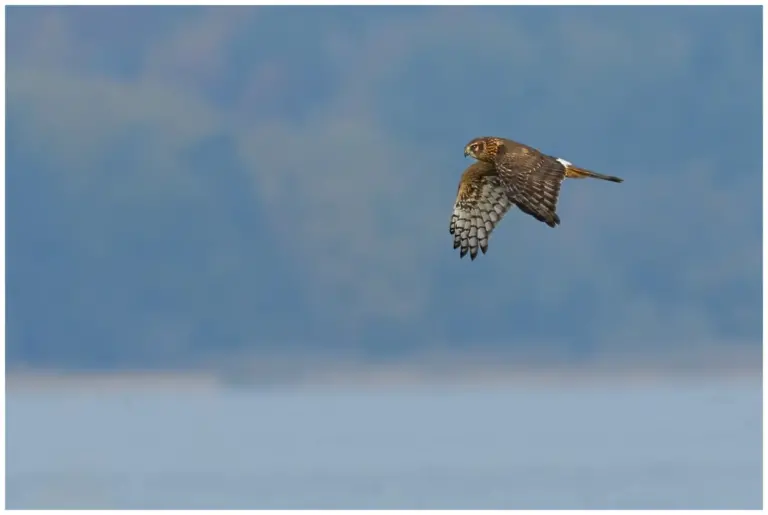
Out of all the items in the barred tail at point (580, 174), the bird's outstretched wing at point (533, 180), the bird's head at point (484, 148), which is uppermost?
the bird's head at point (484, 148)

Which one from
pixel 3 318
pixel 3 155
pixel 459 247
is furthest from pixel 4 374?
pixel 459 247

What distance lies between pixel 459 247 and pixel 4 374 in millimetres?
7972

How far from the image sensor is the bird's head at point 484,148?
21.0 m

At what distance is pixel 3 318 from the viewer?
24.3 m

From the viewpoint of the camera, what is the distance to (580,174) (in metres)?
20.8

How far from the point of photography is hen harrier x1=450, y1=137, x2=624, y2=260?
1903 cm

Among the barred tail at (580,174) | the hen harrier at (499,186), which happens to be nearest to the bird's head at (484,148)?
the hen harrier at (499,186)

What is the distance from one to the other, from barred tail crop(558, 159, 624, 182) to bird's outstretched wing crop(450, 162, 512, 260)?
1.54m

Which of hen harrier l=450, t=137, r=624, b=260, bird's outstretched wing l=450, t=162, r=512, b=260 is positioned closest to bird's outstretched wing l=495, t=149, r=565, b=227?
hen harrier l=450, t=137, r=624, b=260

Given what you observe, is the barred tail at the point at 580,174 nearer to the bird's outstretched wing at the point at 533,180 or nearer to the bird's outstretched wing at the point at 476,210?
the bird's outstretched wing at the point at 533,180

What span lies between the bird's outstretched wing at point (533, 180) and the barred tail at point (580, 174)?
450mm

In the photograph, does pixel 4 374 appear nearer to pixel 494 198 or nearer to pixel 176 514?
pixel 176 514

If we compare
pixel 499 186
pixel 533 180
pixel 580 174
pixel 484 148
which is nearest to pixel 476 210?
pixel 499 186

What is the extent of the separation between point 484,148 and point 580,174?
1.27 metres
